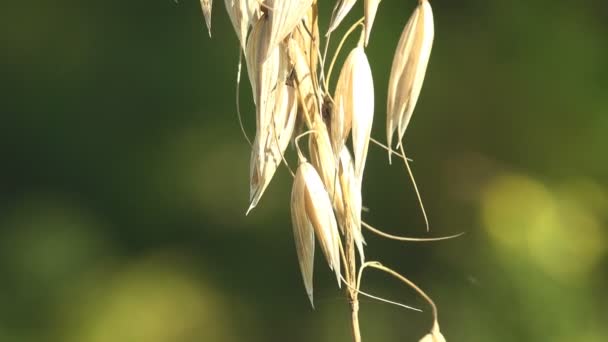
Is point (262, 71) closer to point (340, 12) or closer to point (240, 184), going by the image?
point (340, 12)

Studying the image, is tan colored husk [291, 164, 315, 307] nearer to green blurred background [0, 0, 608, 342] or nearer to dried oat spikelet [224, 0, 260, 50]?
dried oat spikelet [224, 0, 260, 50]

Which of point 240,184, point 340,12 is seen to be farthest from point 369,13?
point 240,184

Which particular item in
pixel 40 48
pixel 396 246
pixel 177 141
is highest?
pixel 40 48

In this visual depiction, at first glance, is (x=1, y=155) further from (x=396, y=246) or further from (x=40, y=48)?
(x=396, y=246)

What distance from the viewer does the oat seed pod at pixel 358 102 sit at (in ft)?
1.09

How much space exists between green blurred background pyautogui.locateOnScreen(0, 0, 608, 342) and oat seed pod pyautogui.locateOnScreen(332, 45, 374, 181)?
0.63m

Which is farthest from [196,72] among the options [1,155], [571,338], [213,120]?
[571,338]

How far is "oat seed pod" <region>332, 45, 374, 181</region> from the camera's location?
332mm

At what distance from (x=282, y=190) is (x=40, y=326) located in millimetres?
392

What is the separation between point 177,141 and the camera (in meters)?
1.16

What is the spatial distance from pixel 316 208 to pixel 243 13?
8 cm

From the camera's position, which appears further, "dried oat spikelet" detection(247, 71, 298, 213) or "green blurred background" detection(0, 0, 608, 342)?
"green blurred background" detection(0, 0, 608, 342)

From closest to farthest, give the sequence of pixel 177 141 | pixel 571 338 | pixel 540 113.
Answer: pixel 571 338
pixel 540 113
pixel 177 141


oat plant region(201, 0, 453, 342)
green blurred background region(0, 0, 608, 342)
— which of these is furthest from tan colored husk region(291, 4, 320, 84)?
green blurred background region(0, 0, 608, 342)
